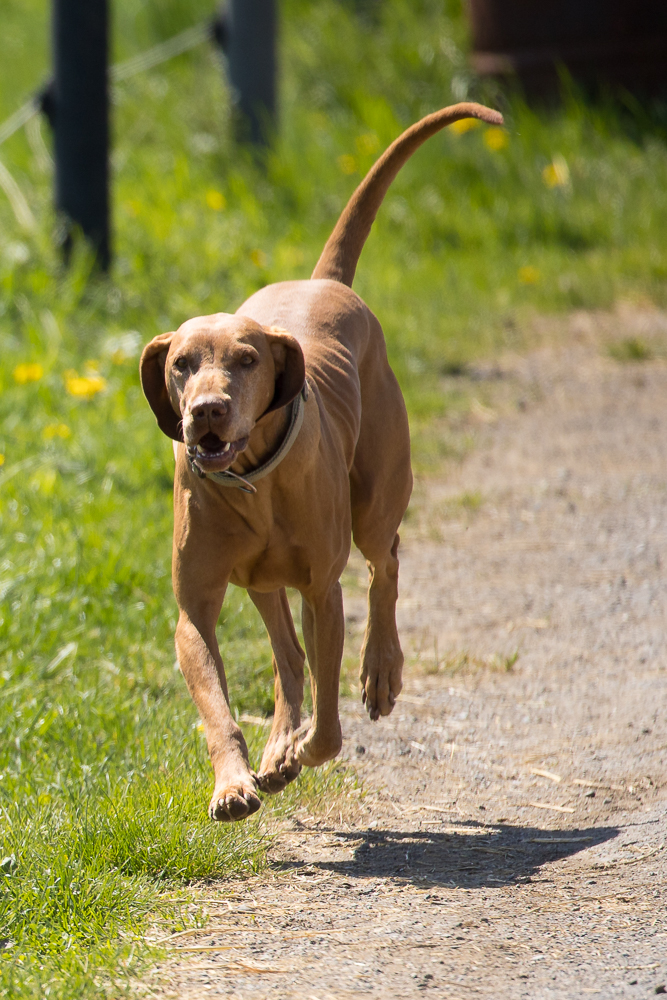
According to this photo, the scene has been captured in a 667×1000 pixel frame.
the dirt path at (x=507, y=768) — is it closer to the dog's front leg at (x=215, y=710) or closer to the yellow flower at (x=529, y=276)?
the dog's front leg at (x=215, y=710)

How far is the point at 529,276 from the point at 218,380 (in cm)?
530

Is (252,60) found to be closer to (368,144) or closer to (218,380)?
(368,144)

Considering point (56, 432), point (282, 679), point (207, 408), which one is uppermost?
point (207, 408)

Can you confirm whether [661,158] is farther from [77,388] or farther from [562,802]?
[562,802]

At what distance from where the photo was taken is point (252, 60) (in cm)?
838

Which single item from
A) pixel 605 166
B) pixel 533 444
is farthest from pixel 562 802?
pixel 605 166

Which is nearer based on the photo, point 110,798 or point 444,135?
point 110,798

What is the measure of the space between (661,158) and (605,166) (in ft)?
1.30

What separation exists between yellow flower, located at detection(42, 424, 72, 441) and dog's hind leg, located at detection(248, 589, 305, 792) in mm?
1845

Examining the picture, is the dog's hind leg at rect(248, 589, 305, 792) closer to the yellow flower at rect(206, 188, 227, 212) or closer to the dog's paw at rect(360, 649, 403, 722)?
the dog's paw at rect(360, 649, 403, 722)

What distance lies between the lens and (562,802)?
3.38 m

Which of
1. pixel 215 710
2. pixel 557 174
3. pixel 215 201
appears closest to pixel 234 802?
pixel 215 710

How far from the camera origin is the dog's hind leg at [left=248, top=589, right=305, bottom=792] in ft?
10.3

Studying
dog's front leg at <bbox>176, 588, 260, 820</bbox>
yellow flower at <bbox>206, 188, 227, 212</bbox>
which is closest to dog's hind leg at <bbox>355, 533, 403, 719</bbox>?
dog's front leg at <bbox>176, 588, 260, 820</bbox>
